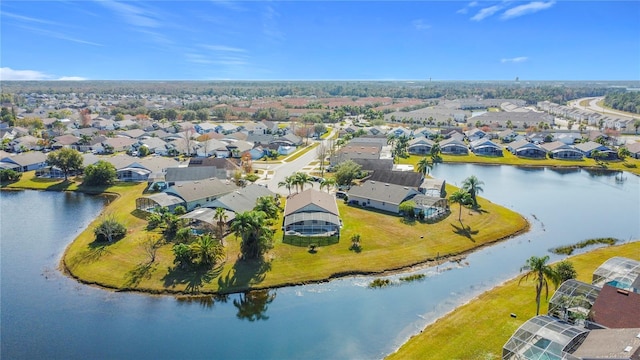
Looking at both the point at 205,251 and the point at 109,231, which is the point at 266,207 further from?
the point at 109,231

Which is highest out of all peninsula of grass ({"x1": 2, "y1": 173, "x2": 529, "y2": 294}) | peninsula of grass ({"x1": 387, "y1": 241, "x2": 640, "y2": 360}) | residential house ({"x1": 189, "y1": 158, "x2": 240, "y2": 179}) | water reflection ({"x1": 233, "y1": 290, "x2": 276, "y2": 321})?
residential house ({"x1": 189, "y1": 158, "x2": 240, "y2": 179})

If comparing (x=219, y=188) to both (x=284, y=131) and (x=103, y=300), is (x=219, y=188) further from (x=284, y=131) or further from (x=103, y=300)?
(x=284, y=131)

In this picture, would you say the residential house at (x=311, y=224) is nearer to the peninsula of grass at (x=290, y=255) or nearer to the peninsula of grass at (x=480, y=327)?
the peninsula of grass at (x=290, y=255)

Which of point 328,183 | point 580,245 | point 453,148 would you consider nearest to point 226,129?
point 453,148

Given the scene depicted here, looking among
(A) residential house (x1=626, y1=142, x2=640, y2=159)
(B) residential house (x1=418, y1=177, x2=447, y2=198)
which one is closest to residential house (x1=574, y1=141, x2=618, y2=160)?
(A) residential house (x1=626, y1=142, x2=640, y2=159)

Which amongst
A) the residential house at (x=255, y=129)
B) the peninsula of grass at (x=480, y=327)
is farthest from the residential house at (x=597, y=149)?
the residential house at (x=255, y=129)

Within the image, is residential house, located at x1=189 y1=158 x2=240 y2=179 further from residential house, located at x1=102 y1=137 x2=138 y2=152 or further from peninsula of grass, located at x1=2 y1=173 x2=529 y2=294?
residential house, located at x1=102 y1=137 x2=138 y2=152

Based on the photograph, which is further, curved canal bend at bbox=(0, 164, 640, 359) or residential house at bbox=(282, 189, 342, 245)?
residential house at bbox=(282, 189, 342, 245)
